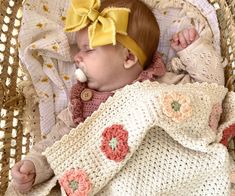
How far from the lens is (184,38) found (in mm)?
1437

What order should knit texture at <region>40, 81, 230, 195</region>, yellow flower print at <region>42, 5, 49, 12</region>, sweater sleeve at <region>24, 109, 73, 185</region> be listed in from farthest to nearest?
1. yellow flower print at <region>42, 5, 49, 12</region>
2. sweater sleeve at <region>24, 109, 73, 185</region>
3. knit texture at <region>40, 81, 230, 195</region>

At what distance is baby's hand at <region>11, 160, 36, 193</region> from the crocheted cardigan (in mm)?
73

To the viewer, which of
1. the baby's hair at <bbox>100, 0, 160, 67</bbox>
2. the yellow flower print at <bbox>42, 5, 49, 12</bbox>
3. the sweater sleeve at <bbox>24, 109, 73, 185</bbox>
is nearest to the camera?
the sweater sleeve at <bbox>24, 109, 73, 185</bbox>

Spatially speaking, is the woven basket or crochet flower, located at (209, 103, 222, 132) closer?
crochet flower, located at (209, 103, 222, 132)

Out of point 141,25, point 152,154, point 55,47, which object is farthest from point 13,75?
point 152,154

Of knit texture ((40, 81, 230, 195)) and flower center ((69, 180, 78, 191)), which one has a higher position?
knit texture ((40, 81, 230, 195))

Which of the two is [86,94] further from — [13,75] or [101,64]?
[13,75]

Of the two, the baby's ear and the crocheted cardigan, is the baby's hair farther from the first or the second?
the crocheted cardigan

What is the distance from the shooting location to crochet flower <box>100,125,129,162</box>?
114cm

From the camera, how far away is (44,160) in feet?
4.19

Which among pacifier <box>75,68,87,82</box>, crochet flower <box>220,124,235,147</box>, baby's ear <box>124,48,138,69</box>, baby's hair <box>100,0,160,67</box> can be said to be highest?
baby's hair <box>100,0,160,67</box>

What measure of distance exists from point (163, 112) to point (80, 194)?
0.26 metres

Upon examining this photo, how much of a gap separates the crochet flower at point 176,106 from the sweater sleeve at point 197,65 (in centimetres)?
21

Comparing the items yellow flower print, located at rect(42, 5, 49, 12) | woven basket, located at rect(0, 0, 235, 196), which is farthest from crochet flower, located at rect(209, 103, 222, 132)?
yellow flower print, located at rect(42, 5, 49, 12)
